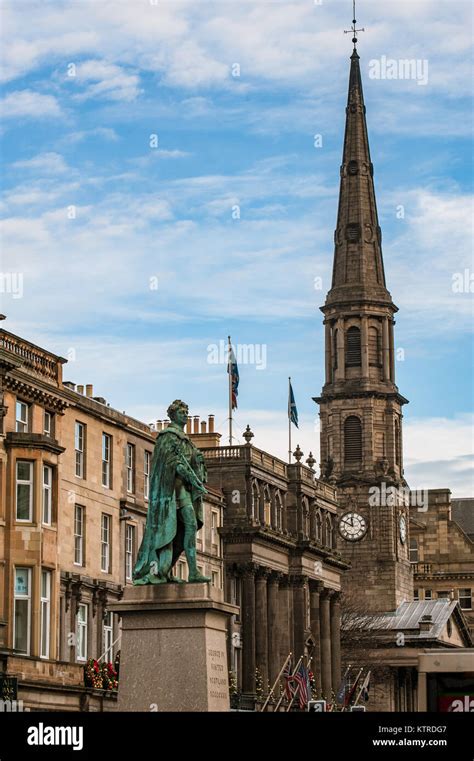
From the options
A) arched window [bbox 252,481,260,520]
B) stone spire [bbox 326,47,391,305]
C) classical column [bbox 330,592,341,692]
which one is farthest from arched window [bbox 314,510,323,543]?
stone spire [bbox 326,47,391,305]

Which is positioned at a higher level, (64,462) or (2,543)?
(64,462)

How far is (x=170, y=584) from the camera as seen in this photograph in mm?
33219

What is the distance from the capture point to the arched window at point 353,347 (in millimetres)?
144875

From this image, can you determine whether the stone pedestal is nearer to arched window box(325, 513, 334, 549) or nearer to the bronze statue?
the bronze statue

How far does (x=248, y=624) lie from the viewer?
96.8 meters

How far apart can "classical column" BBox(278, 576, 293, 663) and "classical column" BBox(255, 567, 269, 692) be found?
11.6 ft

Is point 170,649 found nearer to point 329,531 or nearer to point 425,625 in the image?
point 329,531

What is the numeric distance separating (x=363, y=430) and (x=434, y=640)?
1983 centimetres

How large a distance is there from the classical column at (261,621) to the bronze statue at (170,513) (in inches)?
2516

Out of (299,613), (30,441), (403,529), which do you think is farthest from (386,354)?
(30,441)

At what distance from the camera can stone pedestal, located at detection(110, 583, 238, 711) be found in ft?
107

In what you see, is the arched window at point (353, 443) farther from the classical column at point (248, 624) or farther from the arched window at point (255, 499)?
the classical column at point (248, 624)
